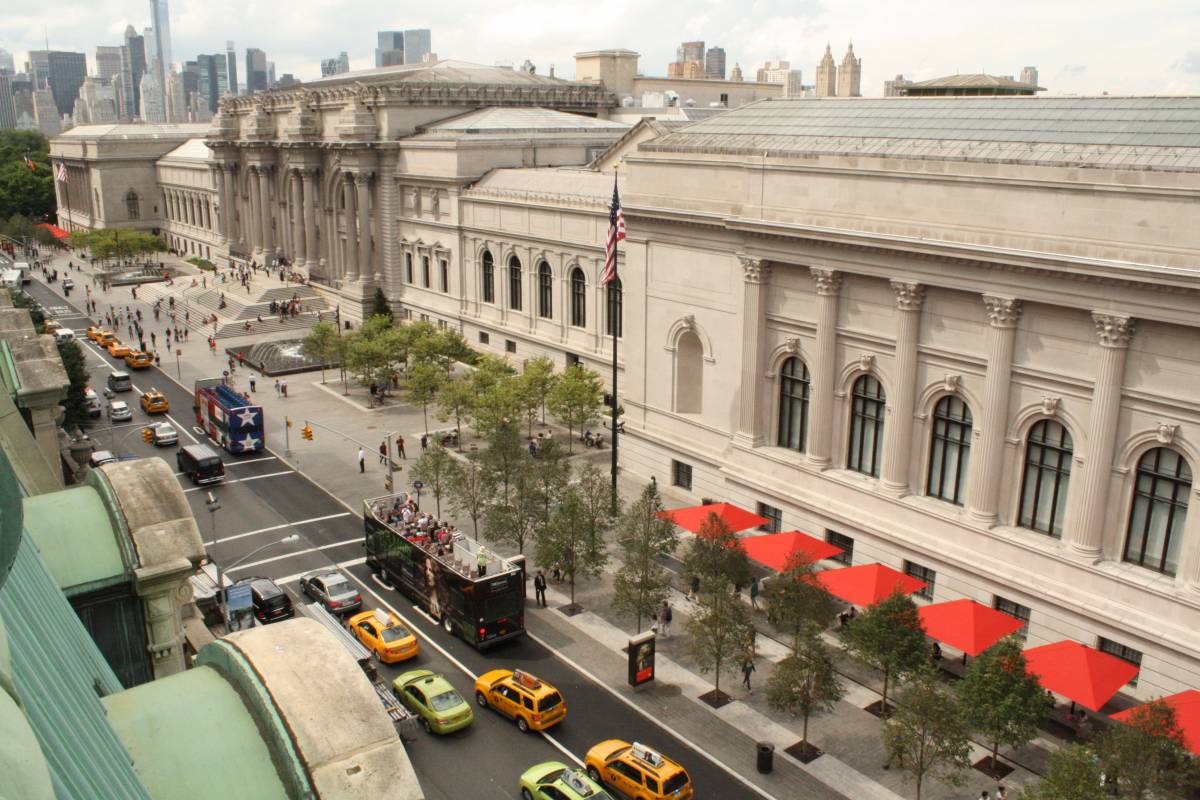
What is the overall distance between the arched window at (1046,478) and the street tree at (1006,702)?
8.11 metres

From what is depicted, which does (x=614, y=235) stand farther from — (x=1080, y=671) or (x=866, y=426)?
(x=1080, y=671)

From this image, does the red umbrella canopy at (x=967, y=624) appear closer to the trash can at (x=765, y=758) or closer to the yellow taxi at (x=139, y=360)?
the trash can at (x=765, y=758)

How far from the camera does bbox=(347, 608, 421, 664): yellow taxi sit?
33938 millimetres

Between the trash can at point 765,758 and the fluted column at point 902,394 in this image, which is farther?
the fluted column at point 902,394

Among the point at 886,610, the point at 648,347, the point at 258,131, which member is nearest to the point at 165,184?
the point at 258,131

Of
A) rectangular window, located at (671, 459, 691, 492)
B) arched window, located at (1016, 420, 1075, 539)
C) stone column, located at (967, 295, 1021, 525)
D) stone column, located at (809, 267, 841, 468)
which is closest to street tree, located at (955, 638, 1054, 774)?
arched window, located at (1016, 420, 1075, 539)

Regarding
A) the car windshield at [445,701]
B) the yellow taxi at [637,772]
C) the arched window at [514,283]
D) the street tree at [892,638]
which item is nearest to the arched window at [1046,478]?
the street tree at [892,638]

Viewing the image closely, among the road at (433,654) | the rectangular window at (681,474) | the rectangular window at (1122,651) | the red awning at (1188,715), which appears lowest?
the road at (433,654)

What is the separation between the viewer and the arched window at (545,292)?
226 feet

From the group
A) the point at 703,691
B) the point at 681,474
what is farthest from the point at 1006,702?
the point at 681,474

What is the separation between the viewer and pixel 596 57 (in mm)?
107062

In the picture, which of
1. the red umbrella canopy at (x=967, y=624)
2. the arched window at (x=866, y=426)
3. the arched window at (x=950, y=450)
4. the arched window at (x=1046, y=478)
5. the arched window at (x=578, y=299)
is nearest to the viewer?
the red umbrella canopy at (x=967, y=624)

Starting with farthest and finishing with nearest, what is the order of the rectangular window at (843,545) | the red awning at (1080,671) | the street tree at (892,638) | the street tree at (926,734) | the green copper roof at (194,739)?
the rectangular window at (843,545)
the street tree at (892,638)
the red awning at (1080,671)
the street tree at (926,734)
the green copper roof at (194,739)

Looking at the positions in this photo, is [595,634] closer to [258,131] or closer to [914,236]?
[914,236]
